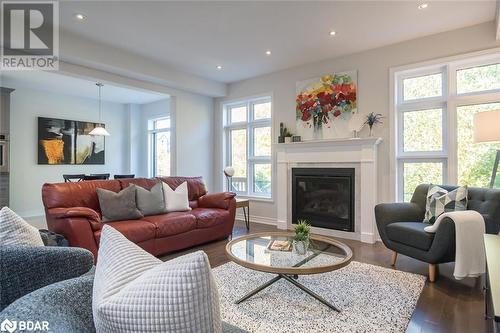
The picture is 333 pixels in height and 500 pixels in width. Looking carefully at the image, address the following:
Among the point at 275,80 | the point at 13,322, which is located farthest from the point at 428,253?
the point at 275,80

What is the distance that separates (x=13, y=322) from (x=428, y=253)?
9.77 ft

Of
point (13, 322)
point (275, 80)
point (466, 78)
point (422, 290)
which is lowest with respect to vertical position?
point (422, 290)

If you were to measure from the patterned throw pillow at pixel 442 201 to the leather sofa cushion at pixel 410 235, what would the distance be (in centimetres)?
14

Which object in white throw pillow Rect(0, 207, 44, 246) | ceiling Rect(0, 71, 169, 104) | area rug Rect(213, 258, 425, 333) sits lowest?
area rug Rect(213, 258, 425, 333)

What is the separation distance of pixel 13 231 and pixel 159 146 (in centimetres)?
655

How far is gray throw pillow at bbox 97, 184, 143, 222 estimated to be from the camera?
3.30 meters

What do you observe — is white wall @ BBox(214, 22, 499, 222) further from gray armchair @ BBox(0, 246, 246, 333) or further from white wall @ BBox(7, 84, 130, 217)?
white wall @ BBox(7, 84, 130, 217)

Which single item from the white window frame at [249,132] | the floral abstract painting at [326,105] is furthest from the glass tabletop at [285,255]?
the white window frame at [249,132]

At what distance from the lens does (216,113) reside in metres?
6.25

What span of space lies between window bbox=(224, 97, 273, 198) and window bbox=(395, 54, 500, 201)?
7.67ft

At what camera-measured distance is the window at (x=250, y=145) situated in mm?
5625

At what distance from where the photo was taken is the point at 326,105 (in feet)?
15.3

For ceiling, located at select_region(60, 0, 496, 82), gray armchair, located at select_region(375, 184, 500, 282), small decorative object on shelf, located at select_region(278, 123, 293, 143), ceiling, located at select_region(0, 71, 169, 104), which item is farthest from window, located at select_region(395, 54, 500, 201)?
ceiling, located at select_region(0, 71, 169, 104)

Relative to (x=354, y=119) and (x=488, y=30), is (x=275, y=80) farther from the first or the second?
(x=488, y=30)
